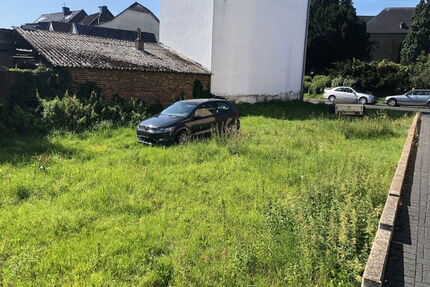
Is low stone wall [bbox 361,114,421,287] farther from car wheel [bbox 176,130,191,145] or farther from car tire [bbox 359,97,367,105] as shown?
car tire [bbox 359,97,367,105]

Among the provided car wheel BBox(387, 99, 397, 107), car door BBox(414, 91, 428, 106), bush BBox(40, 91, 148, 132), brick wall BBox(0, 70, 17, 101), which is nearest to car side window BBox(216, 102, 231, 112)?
bush BBox(40, 91, 148, 132)

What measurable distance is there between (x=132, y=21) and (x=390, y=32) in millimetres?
36935

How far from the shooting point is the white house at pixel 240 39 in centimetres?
2008

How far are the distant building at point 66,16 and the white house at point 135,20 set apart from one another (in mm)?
14990

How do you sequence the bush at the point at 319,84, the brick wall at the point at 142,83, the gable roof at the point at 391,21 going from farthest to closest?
the gable roof at the point at 391,21 → the bush at the point at 319,84 → the brick wall at the point at 142,83

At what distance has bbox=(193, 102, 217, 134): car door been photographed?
35.5ft

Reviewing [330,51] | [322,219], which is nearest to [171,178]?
[322,219]

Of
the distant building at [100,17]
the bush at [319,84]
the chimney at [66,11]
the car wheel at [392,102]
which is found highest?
the chimney at [66,11]

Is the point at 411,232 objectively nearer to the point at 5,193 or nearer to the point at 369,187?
the point at 369,187

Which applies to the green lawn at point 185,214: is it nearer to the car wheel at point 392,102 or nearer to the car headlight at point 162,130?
the car headlight at point 162,130

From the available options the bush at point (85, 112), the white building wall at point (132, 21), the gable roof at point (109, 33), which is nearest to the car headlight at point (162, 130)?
the bush at point (85, 112)

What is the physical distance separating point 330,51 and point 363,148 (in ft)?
96.5

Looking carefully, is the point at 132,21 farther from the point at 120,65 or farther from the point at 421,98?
the point at 421,98

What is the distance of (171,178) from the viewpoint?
6875mm
